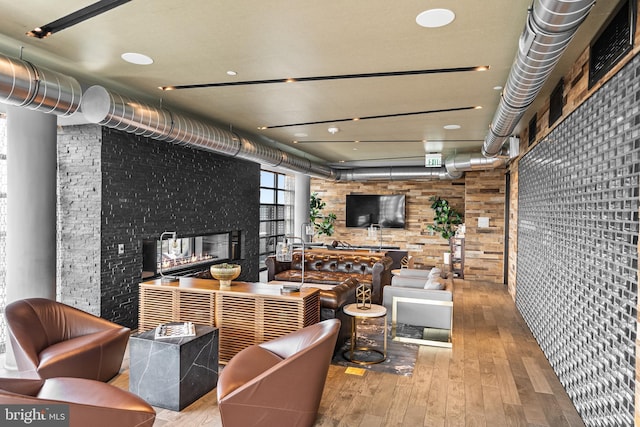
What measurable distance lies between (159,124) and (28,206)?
1.53m

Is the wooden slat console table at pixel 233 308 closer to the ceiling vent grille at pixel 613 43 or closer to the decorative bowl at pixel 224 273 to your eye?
the decorative bowl at pixel 224 273

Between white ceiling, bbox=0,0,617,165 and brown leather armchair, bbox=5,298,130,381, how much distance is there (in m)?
2.21

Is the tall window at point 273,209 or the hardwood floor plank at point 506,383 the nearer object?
the hardwood floor plank at point 506,383

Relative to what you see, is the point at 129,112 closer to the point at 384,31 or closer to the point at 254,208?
the point at 384,31

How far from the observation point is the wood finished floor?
125 inches

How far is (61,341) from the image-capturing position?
146 inches

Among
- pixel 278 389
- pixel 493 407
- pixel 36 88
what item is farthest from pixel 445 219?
pixel 36 88

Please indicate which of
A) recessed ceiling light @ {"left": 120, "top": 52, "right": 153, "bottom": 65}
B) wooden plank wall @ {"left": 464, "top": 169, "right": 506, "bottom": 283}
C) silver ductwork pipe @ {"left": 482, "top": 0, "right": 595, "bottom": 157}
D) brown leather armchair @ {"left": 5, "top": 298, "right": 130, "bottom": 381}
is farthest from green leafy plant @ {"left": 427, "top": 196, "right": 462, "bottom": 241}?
recessed ceiling light @ {"left": 120, "top": 52, "right": 153, "bottom": 65}

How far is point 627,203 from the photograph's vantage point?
238 centimetres

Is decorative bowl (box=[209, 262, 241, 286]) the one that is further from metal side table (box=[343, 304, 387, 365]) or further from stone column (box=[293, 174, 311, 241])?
stone column (box=[293, 174, 311, 241])

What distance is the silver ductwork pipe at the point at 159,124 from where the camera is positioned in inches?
147

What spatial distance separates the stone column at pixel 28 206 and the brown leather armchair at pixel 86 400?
197 cm

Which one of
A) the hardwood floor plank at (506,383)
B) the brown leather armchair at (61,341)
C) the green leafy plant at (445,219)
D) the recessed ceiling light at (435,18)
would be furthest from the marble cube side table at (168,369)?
the green leafy plant at (445,219)

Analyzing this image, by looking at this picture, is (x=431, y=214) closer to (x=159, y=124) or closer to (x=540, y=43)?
(x=159, y=124)
